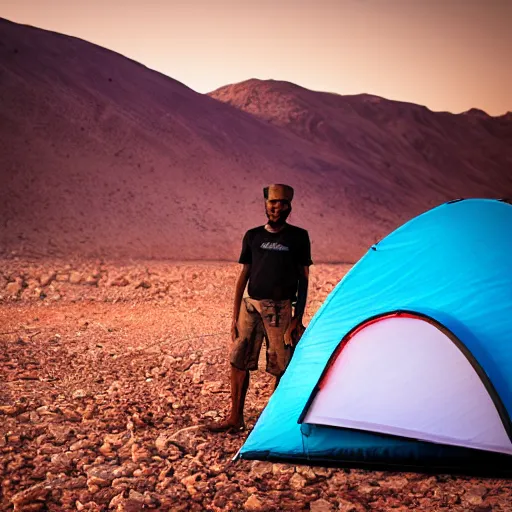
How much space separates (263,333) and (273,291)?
14.5 inches

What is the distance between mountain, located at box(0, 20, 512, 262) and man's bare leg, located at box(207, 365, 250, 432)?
12.9m

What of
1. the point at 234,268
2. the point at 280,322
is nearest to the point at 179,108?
the point at 234,268

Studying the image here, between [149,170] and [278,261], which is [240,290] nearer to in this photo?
[278,261]

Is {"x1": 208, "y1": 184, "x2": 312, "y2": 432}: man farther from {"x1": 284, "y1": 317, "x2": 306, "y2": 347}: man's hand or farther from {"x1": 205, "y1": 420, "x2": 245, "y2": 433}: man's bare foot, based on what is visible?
{"x1": 205, "y1": 420, "x2": 245, "y2": 433}: man's bare foot

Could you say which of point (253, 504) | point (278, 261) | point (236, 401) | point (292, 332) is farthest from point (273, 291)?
point (253, 504)

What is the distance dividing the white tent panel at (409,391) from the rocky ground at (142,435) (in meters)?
0.30

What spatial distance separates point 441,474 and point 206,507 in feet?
4.79

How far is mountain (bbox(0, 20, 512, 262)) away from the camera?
22.5m

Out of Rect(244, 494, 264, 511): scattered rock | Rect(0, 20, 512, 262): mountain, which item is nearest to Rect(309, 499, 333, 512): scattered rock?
Rect(244, 494, 264, 511): scattered rock

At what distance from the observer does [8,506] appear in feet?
11.6

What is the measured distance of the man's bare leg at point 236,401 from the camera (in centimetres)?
450

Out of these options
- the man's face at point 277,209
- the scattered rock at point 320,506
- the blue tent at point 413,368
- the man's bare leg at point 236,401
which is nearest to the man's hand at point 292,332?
the blue tent at point 413,368

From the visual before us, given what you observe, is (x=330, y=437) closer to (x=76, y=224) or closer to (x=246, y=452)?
(x=246, y=452)

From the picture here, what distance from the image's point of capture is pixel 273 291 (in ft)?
14.2
